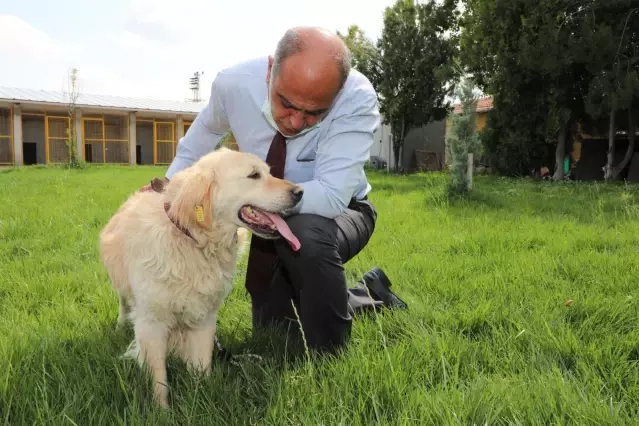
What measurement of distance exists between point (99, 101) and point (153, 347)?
29.7 meters

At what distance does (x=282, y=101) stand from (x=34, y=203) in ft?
22.4

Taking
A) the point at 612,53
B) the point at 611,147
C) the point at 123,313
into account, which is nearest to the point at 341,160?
the point at 123,313

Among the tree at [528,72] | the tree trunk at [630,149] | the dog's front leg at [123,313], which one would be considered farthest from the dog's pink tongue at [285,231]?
the tree trunk at [630,149]

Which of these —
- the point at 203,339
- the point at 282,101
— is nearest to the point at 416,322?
the point at 203,339

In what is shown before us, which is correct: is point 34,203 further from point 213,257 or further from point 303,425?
point 303,425

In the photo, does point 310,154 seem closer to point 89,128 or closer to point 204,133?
point 204,133

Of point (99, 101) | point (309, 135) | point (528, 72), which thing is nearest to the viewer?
point (309, 135)

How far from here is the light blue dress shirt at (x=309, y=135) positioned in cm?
242

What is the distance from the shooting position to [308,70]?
211cm

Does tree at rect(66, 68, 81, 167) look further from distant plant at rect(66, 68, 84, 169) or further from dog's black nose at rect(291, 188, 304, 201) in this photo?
dog's black nose at rect(291, 188, 304, 201)

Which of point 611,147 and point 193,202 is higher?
point 611,147

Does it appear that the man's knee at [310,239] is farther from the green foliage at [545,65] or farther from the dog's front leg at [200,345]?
the green foliage at [545,65]

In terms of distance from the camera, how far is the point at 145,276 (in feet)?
7.12

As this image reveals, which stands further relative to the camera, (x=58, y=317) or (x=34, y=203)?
(x=34, y=203)
